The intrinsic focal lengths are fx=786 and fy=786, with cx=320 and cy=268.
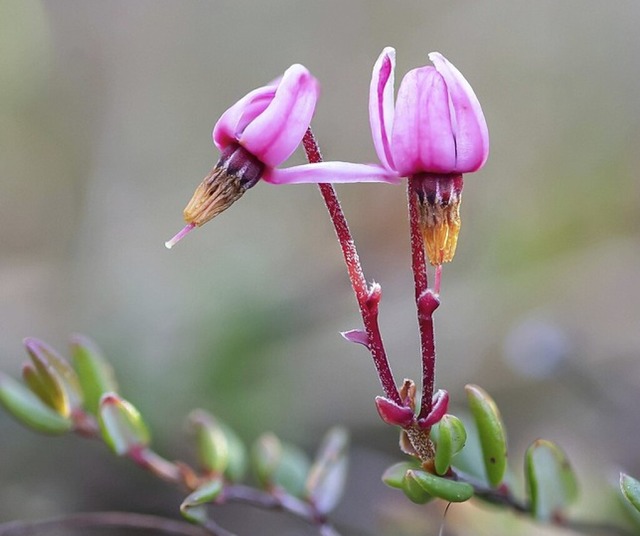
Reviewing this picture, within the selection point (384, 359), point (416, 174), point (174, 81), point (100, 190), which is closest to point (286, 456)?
point (384, 359)

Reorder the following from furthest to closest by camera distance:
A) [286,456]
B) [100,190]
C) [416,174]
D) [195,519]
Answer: [100,190] < [286,456] < [195,519] < [416,174]

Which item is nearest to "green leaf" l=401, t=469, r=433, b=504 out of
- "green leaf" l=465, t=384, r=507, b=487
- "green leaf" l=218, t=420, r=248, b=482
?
"green leaf" l=465, t=384, r=507, b=487

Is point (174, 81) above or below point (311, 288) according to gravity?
above

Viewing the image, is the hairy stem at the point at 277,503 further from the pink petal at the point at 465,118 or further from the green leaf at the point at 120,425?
the pink petal at the point at 465,118

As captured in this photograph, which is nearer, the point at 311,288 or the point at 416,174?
the point at 416,174

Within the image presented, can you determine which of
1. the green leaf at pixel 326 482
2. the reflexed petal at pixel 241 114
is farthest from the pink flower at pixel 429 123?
the green leaf at pixel 326 482

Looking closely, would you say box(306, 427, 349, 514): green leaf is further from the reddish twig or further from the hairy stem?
the reddish twig

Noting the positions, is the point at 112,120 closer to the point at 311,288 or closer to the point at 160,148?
A: the point at 160,148
